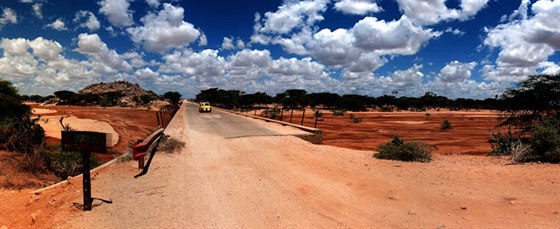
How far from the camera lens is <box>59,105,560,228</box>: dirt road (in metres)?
6.13

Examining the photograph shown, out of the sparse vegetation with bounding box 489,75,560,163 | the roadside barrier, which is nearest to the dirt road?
the sparse vegetation with bounding box 489,75,560,163

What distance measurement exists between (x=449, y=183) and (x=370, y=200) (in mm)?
2125

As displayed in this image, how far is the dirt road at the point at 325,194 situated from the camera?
6129 millimetres

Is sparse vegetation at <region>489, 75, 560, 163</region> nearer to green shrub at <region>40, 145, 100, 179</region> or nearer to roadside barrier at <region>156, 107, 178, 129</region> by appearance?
green shrub at <region>40, 145, 100, 179</region>

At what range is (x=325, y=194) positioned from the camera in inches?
305

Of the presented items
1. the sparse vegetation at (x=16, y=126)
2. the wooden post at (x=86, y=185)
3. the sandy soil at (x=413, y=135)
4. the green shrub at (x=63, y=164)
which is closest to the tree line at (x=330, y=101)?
the sandy soil at (x=413, y=135)

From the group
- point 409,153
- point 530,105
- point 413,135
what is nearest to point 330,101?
point 413,135

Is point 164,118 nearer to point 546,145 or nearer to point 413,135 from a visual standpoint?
point 413,135

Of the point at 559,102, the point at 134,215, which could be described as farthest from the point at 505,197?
the point at 559,102

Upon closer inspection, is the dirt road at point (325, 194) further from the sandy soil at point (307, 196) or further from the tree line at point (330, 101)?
the tree line at point (330, 101)

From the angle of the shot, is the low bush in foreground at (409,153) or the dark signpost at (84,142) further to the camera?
the low bush in foreground at (409,153)

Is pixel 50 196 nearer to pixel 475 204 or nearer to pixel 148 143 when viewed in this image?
pixel 148 143

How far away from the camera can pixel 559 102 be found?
690 inches

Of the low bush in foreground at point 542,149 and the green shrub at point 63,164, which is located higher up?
the low bush in foreground at point 542,149
